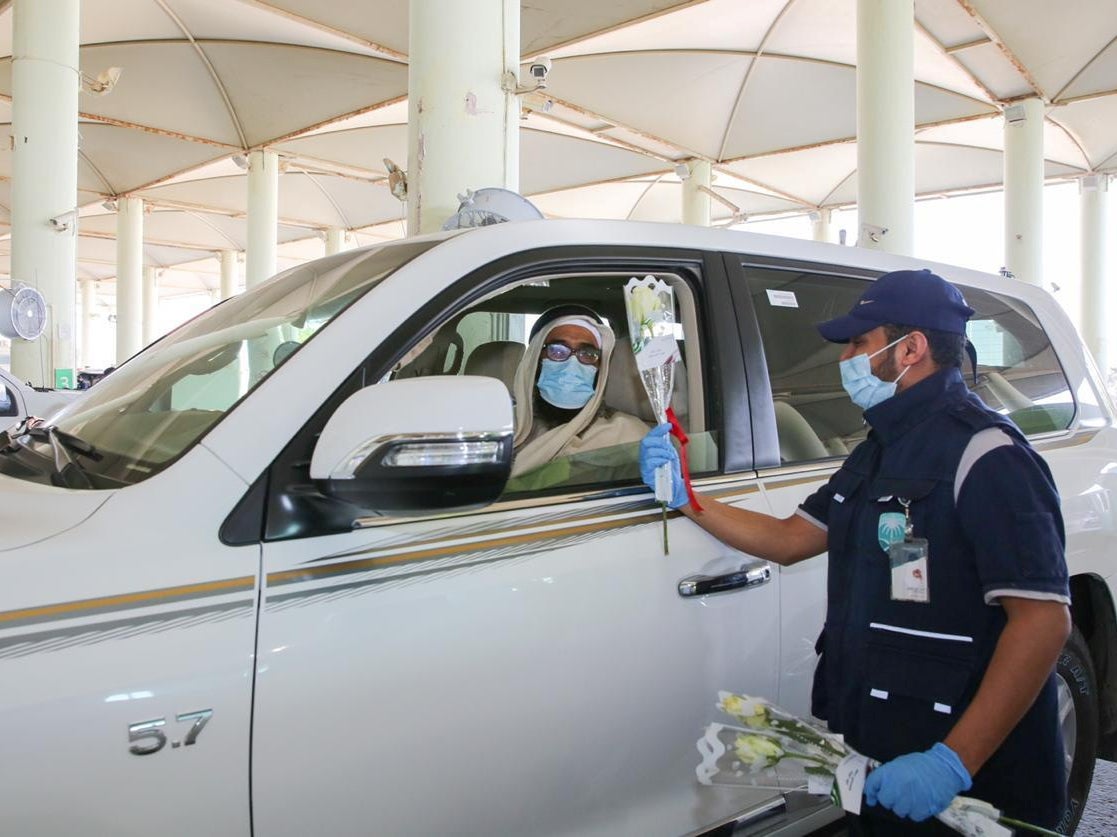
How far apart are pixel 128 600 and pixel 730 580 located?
1291 millimetres

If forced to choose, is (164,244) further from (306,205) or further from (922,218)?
(922,218)

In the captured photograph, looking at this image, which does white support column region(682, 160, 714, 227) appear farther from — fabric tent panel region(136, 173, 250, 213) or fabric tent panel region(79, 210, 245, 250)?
fabric tent panel region(79, 210, 245, 250)

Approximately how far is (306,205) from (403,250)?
2090 cm

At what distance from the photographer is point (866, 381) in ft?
6.31

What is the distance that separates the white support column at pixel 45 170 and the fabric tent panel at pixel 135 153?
667 centimetres

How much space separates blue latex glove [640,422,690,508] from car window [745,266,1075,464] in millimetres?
500

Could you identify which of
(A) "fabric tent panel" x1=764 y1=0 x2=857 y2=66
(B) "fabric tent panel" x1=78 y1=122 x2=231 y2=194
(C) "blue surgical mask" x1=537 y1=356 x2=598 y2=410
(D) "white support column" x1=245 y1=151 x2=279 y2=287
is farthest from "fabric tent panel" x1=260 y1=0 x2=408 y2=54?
(C) "blue surgical mask" x1=537 y1=356 x2=598 y2=410

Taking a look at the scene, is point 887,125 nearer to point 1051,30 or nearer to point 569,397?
point 1051,30

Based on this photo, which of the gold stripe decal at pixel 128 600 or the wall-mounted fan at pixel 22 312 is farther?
the wall-mounted fan at pixel 22 312

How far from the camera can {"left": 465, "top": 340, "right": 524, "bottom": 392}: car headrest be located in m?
2.71

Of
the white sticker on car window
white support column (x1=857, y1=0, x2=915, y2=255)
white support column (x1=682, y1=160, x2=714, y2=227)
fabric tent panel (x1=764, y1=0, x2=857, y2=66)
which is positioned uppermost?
fabric tent panel (x1=764, y1=0, x2=857, y2=66)

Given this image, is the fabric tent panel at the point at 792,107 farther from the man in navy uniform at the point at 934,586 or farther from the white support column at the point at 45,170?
the man in navy uniform at the point at 934,586

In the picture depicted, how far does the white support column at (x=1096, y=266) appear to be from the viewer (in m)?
16.5

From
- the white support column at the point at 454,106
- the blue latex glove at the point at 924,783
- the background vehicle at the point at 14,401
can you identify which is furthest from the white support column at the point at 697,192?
the blue latex glove at the point at 924,783
